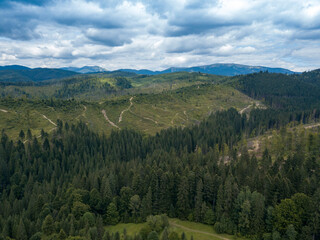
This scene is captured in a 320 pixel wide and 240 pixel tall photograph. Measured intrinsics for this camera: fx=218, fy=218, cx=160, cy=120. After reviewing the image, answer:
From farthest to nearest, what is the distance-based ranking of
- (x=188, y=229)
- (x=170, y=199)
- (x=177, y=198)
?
1. (x=170, y=199)
2. (x=177, y=198)
3. (x=188, y=229)

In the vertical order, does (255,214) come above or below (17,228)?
above

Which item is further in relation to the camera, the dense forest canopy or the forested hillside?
the forested hillside

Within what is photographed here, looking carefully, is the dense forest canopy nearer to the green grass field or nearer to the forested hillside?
the forested hillside

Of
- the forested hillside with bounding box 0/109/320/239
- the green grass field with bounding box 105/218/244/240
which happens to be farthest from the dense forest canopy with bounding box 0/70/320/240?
the green grass field with bounding box 105/218/244/240

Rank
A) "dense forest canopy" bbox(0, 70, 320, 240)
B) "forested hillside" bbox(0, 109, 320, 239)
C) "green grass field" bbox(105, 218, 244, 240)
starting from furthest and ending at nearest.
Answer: "green grass field" bbox(105, 218, 244, 240) → "forested hillside" bbox(0, 109, 320, 239) → "dense forest canopy" bbox(0, 70, 320, 240)

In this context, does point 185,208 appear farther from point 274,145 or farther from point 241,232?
point 274,145

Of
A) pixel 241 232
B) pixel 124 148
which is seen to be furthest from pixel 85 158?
pixel 241 232

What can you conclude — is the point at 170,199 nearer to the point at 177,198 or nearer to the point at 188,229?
→ the point at 177,198

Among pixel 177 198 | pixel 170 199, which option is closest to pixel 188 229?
pixel 177 198
